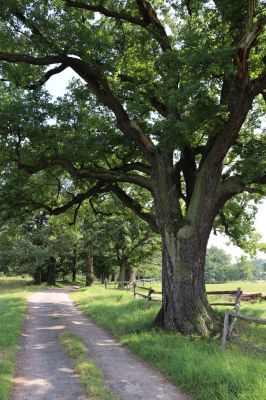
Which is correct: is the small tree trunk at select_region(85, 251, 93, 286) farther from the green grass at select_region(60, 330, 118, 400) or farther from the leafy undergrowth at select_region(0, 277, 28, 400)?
the green grass at select_region(60, 330, 118, 400)

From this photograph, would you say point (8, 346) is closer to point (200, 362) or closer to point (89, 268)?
point (200, 362)

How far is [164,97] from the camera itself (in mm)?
13539

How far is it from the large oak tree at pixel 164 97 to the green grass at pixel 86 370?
2.80 meters

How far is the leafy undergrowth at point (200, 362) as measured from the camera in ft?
20.4

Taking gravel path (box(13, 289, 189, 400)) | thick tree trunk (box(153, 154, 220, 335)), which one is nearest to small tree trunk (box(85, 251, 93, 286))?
gravel path (box(13, 289, 189, 400))

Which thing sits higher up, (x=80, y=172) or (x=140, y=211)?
(x=80, y=172)

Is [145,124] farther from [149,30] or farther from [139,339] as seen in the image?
[139,339]

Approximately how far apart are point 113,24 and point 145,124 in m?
3.77

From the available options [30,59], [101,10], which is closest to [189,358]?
[30,59]

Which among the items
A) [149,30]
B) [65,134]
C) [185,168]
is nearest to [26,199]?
[65,134]

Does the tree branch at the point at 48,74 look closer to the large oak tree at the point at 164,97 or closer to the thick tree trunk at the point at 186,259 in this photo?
the large oak tree at the point at 164,97

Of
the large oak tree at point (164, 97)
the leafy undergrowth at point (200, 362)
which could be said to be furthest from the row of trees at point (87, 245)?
the leafy undergrowth at point (200, 362)

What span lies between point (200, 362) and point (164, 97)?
8905mm

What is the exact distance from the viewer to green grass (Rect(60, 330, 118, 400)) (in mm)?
6539
